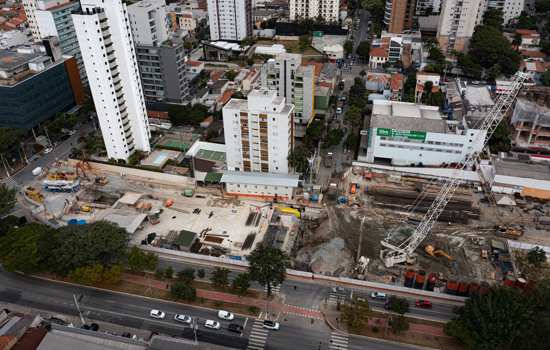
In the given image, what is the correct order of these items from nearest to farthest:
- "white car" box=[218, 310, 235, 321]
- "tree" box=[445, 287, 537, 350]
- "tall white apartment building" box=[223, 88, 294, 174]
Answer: "tree" box=[445, 287, 537, 350]
"white car" box=[218, 310, 235, 321]
"tall white apartment building" box=[223, 88, 294, 174]

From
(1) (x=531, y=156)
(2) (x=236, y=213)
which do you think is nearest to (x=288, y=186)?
(2) (x=236, y=213)

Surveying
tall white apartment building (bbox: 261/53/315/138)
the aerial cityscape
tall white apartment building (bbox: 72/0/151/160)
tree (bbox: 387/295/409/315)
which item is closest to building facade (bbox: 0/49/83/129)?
the aerial cityscape

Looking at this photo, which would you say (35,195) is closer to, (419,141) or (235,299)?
(235,299)

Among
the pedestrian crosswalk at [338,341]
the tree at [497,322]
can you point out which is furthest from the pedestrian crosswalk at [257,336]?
the tree at [497,322]

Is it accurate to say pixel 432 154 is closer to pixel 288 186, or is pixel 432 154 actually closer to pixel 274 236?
pixel 288 186

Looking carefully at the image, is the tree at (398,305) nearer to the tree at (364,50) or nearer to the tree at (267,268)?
the tree at (267,268)

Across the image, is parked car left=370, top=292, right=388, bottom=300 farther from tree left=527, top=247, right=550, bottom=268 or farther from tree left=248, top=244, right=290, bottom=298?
tree left=527, top=247, right=550, bottom=268
